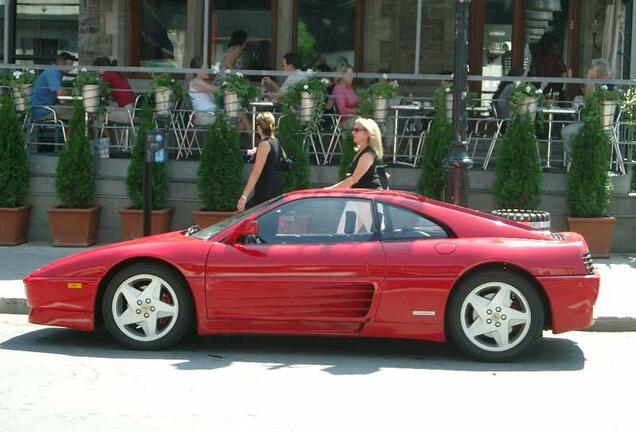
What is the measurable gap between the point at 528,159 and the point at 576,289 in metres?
4.77

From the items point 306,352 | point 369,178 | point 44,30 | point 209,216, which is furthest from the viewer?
point 44,30

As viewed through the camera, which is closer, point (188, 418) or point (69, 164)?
point (188, 418)

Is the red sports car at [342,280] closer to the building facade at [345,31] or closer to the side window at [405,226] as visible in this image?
the side window at [405,226]

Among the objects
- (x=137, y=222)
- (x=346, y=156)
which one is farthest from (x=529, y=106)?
(x=137, y=222)

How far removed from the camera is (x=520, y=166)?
1278 cm

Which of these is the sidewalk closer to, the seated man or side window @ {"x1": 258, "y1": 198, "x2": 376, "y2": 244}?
the seated man

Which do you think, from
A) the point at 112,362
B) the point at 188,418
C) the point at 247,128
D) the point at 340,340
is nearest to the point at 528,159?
the point at 247,128

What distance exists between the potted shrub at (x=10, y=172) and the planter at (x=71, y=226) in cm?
47

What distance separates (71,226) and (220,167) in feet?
6.51

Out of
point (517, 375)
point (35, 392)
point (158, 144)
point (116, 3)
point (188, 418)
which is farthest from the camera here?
point (116, 3)

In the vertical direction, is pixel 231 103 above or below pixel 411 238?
above

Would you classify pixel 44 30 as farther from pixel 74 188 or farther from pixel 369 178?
pixel 369 178

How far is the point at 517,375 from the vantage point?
7.98 m

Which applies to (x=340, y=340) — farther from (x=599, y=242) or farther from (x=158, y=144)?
(x=599, y=242)
